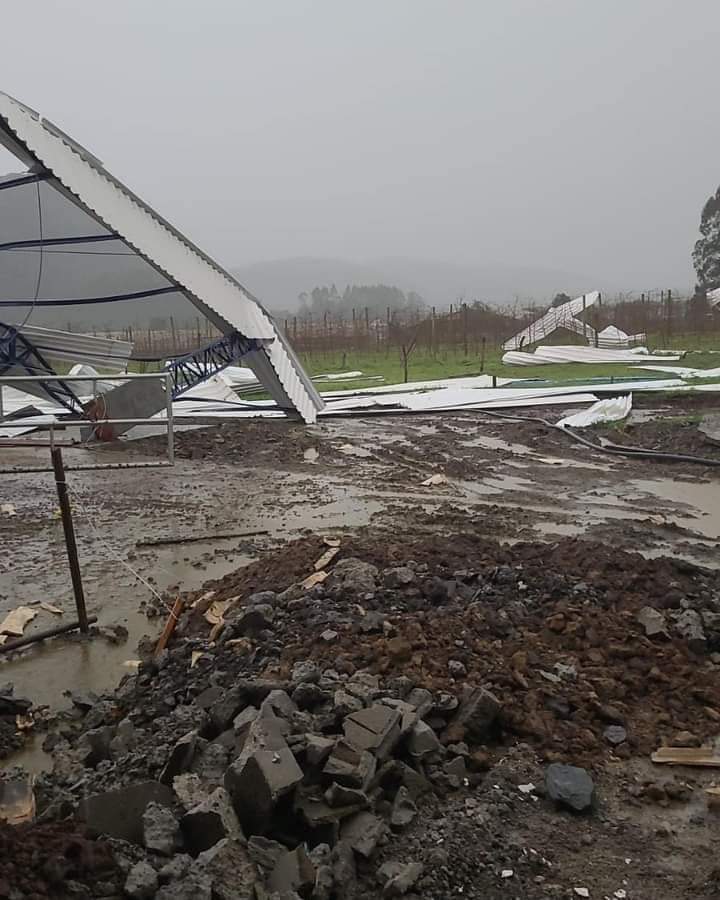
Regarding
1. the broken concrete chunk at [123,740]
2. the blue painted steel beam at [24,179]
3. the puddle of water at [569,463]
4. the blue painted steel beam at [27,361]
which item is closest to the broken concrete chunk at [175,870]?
the broken concrete chunk at [123,740]

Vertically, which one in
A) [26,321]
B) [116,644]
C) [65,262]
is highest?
[65,262]

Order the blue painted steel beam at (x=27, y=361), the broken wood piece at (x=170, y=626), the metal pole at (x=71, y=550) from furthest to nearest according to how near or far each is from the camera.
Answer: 1. the blue painted steel beam at (x=27, y=361)
2. the metal pole at (x=71, y=550)
3. the broken wood piece at (x=170, y=626)

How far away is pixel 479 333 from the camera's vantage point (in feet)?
129

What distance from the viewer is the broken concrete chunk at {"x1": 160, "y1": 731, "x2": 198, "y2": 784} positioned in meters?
3.13

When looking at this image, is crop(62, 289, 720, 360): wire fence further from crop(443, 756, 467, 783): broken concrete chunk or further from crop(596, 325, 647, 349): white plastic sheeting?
crop(443, 756, 467, 783): broken concrete chunk

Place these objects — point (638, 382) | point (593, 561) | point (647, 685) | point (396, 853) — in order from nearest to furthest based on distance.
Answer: point (396, 853), point (647, 685), point (593, 561), point (638, 382)

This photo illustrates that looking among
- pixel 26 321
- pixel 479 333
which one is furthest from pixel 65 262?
pixel 479 333

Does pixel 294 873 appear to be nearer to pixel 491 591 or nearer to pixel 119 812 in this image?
pixel 119 812

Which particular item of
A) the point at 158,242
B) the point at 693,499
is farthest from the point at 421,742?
the point at 158,242

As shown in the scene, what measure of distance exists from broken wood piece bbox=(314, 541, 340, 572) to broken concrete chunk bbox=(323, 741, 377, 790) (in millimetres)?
2954

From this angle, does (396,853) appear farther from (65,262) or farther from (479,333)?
(479,333)

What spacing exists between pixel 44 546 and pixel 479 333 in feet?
111

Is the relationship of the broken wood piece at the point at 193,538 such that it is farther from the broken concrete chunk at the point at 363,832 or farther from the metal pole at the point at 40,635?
the broken concrete chunk at the point at 363,832

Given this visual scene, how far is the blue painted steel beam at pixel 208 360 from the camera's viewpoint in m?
14.1
